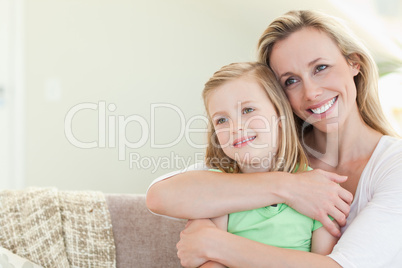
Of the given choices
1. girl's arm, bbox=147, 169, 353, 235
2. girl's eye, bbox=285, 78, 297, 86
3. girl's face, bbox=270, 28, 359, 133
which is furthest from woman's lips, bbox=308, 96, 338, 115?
girl's arm, bbox=147, 169, 353, 235

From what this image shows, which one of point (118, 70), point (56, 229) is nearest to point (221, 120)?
point (56, 229)

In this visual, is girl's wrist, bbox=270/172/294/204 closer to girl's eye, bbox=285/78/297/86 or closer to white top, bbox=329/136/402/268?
white top, bbox=329/136/402/268

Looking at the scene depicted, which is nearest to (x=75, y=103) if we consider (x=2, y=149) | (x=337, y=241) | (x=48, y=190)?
(x=2, y=149)

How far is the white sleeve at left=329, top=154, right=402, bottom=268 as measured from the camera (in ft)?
4.09

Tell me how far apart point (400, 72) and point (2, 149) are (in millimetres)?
2751

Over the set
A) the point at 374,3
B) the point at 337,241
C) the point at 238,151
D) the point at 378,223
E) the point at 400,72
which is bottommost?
the point at 337,241

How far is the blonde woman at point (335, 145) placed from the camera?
127 centimetres

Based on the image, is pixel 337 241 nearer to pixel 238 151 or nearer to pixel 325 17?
pixel 238 151

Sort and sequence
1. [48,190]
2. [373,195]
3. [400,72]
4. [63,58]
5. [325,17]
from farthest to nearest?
[63,58] → [400,72] → [48,190] → [325,17] → [373,195]

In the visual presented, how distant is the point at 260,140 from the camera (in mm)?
1495

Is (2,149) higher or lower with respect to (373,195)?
lower

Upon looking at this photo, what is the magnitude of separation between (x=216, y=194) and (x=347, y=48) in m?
0.62

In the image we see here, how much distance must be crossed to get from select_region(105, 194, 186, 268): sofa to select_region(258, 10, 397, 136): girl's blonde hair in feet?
2.47

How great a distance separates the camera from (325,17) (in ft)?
5.10
